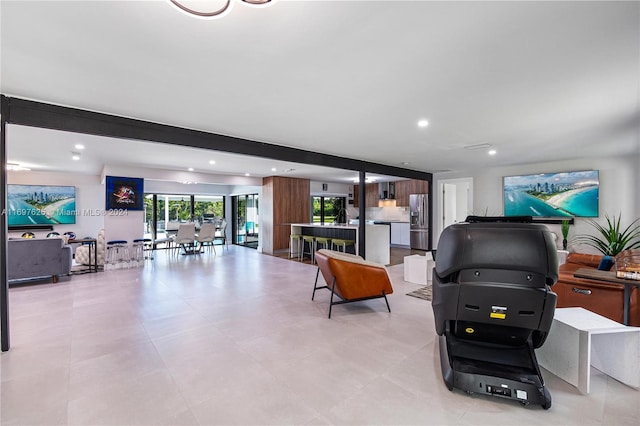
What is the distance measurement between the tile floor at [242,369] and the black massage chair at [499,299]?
0.53ft

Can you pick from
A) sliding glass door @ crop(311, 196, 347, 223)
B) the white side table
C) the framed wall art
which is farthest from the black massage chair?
sliding glass door @ crop(311, 196, 347, 223)

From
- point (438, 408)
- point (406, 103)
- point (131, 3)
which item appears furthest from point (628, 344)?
point (131, 3)

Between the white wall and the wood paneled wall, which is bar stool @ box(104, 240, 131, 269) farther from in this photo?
the white wall

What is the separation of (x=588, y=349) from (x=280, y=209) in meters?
8.19

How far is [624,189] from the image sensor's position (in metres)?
5.81

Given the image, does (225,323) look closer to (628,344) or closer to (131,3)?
(131,3)

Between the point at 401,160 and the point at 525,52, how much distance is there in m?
4.51

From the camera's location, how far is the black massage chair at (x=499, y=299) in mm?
1762

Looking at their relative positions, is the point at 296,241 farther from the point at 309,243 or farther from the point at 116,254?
the point at 116,254

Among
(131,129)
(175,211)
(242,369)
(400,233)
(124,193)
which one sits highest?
(131,129)

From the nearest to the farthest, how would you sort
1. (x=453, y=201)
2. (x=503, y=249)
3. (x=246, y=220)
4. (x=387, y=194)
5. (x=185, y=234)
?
(x=503, y=249)
(x=185, y=234)
(x=453, y=201)
(x=387, y=194)
(x=246, y=220)

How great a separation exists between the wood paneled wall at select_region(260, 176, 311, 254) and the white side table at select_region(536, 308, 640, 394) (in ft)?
25.4

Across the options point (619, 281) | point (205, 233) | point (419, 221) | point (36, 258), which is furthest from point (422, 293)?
point (36, 258)

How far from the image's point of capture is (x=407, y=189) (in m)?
10.2
